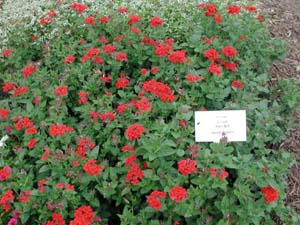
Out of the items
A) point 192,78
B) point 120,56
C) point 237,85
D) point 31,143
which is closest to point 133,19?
point 120,56

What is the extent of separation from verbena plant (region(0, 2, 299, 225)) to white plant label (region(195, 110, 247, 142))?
0.07 m

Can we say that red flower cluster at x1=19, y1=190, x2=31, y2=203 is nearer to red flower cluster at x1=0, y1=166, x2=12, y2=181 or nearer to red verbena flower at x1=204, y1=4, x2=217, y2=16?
red flower cluster at x1=0, y1=166, x2=12, y2=181

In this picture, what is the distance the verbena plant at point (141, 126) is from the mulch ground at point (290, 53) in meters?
0.33

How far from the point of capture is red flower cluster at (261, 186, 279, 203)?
7.80 ft

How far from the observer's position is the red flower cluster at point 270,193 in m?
2.38

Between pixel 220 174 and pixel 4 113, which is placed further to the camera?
pixel 4 113

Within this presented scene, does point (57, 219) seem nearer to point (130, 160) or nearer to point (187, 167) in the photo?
point (130, 160)

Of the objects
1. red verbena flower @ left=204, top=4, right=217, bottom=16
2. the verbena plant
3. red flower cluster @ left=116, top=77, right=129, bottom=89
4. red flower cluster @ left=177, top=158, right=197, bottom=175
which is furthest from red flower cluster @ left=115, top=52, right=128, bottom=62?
red flower cluster @ left=177, top=158, right=197, bottom=175

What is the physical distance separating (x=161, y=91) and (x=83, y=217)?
0.87m

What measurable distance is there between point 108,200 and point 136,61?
1107 millimetres

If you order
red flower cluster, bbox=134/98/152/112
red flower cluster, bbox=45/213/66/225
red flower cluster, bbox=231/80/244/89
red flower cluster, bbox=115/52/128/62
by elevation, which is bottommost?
red flower cluster, bbox=45/213/66/225

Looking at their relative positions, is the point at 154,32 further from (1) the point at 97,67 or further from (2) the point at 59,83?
(2) the point at 59,83

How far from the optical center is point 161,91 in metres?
2.76

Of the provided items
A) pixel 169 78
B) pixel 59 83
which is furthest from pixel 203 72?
pixel 59 83
